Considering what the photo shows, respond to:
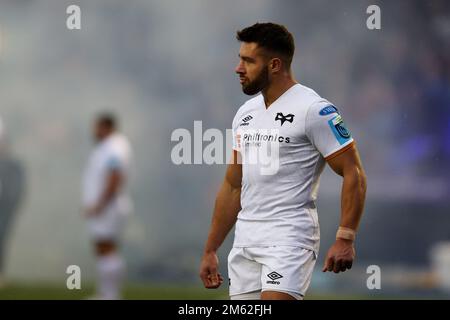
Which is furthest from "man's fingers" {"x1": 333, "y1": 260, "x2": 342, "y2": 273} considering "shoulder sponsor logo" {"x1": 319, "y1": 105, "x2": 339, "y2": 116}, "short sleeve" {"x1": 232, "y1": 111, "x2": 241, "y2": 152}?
"short sleeve" {"x1": 232, "y1": 111, "x2": 241, "y2": 152}

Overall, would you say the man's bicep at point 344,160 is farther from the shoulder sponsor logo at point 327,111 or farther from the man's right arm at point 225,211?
the man's right arm at point 225,211

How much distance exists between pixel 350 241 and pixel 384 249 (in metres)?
11.2

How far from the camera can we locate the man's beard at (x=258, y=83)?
5043 mm

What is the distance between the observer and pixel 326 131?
4855mm

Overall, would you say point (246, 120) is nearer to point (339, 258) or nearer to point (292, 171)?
point (292, 171)

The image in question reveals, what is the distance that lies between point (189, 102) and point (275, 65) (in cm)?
1105

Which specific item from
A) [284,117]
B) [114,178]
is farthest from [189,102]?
[284,117]

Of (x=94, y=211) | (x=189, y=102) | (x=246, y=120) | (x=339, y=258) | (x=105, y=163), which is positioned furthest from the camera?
(x=189, y=102)

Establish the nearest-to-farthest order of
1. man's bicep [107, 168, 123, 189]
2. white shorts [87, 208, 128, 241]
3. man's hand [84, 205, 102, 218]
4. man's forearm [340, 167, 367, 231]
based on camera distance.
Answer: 1. man's forearm [340, 167, 367, 231]
2. man's bicep [107, 168, 123, 189]
3. man's hand [84, 205, 102, 218]
4. white shorts [87, 208, 128, 241]

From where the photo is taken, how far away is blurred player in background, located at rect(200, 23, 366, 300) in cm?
479

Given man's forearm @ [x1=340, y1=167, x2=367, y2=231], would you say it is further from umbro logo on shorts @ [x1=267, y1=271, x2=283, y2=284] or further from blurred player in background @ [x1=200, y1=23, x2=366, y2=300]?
umbro logo on shorts @ [x1=267, y1=271, x2=283, y2=284]

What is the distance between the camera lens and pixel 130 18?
650 inches

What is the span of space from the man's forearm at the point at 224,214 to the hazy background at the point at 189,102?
391 inches

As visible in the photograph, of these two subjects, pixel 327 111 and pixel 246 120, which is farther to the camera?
pixel 246 120
